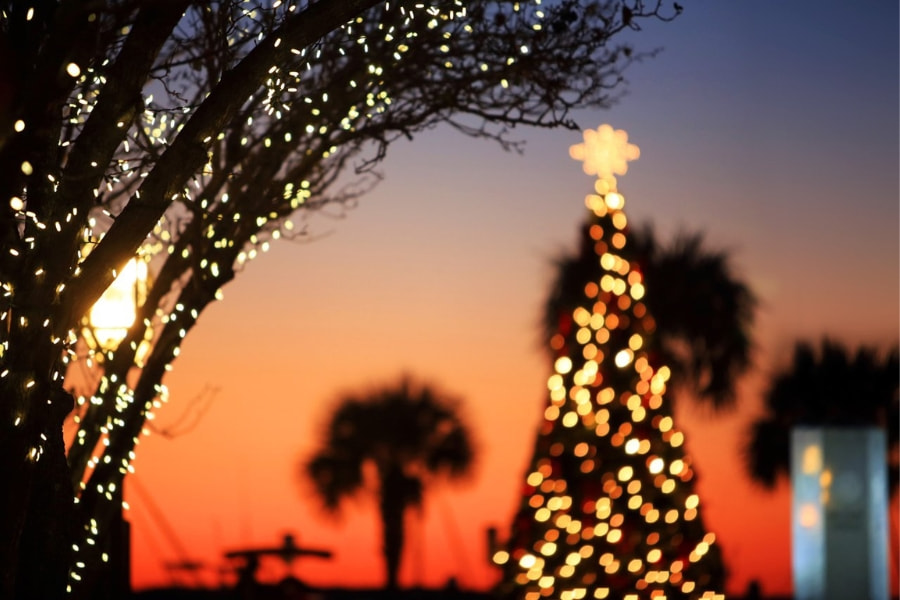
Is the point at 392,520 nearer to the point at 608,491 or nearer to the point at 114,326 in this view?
the point at 608,491

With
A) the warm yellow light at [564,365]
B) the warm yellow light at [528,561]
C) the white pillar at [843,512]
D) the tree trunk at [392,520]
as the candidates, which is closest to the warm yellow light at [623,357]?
the warm yellow light at [564,365]

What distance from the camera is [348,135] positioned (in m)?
11.6

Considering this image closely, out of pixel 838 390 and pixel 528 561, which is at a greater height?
pixel 838 390

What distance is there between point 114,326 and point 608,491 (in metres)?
6.25

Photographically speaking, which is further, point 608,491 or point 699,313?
point 699,313

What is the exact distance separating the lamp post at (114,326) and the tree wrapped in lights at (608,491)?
4.70 m

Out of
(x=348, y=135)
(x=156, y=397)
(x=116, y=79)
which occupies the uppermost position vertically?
(x=348, y=135)

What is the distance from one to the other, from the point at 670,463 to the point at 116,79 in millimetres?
9412

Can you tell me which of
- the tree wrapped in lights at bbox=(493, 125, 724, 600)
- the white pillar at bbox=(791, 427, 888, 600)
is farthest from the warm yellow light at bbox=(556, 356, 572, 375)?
the white pillar at bbox=(791, 427, 888, 600)

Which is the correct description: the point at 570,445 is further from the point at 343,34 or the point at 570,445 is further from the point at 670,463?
the point at 343,34

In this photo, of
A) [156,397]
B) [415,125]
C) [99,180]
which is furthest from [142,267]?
[99,180]

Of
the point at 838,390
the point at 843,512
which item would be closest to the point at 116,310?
the point at 843,512

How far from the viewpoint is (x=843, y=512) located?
789 inches

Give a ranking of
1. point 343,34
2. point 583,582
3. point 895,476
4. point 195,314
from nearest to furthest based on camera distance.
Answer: point 195,314
point 343,34
point 583,582
point 895,476
